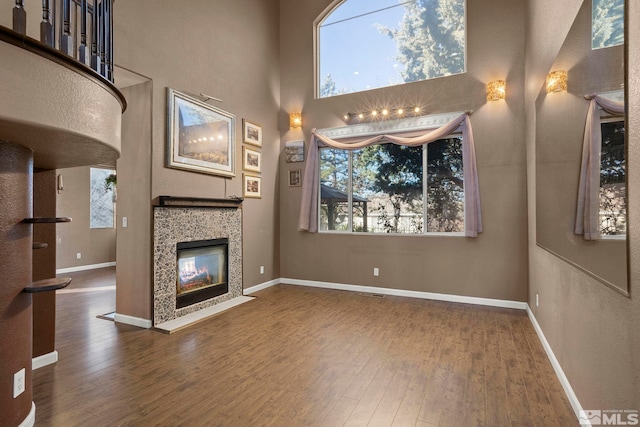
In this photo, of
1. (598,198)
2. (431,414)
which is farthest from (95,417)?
(598,198)

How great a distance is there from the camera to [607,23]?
1.44m

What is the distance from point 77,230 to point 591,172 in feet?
28.4

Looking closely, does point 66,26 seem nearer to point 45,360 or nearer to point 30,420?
point 30,420

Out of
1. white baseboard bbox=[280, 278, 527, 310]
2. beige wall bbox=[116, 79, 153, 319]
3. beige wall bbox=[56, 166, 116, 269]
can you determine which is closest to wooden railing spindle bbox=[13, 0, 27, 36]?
beige wall bbox=[116, 79, 153, 319]

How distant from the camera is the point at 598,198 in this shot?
1.49 m

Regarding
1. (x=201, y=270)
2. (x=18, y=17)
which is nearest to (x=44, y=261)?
(x=201, y=270)

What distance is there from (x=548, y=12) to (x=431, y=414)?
3.42 m

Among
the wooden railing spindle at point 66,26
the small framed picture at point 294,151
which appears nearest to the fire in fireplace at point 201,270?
the small framed picture at point 294,151

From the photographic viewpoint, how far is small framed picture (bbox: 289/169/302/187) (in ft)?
18.6

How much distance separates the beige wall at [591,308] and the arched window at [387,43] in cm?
142

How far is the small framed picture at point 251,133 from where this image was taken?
16.3ft

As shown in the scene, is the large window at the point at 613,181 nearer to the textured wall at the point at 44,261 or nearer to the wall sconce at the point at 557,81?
the wall sconce at the point at 557,81

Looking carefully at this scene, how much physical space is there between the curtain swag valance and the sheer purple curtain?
273 cm

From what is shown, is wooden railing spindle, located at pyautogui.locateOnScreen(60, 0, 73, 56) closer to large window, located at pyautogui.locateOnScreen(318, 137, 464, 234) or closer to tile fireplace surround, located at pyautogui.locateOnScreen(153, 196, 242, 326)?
tile fireplace surround, located at pyautogui.locateOnScreen(153, 196, 242, 326)
